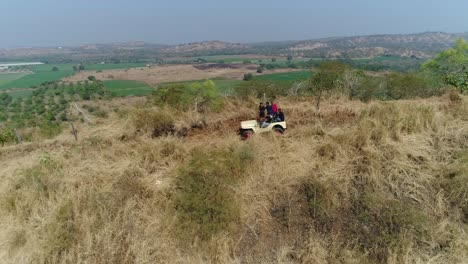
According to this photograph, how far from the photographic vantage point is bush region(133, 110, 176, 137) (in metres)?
8.66

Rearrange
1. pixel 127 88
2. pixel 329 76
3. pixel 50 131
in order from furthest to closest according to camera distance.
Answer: pixel 127 88, pixel 329 76, pixel 50 131

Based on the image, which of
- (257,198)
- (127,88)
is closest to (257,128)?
(257,198)

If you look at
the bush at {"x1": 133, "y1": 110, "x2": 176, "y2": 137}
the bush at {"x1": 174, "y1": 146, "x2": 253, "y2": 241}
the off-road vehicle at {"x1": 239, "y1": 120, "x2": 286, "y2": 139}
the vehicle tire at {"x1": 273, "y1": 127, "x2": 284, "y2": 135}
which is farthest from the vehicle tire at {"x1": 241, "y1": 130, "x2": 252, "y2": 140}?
the bush at {"x1": 133, "y1": 110, "x2": 176, "y2": 137}

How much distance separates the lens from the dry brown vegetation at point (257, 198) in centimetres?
527

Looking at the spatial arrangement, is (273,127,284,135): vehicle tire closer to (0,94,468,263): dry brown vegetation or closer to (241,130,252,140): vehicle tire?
(0,94,468,263): dry brown vegetation

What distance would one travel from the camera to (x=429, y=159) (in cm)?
652

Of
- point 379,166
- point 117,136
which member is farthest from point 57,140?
point 379,166

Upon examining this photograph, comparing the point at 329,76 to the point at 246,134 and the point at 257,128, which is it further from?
the point at 246,134

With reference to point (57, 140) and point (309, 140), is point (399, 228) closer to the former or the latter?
point (309, 140)

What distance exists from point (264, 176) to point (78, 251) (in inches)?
154

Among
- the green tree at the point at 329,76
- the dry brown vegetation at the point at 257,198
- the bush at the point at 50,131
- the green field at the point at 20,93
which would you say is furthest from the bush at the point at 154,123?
the green field at the point at 20,93

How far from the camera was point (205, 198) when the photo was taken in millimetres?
5633

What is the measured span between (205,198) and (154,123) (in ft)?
12.9

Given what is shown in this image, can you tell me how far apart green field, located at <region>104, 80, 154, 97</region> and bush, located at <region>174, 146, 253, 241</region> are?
2244 inches
